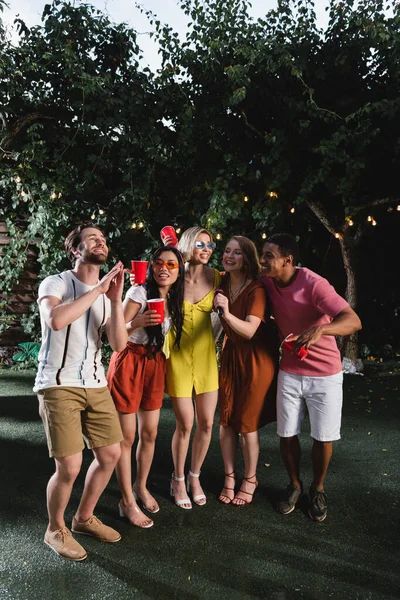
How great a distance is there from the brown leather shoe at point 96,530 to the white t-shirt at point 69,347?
31.6 inches

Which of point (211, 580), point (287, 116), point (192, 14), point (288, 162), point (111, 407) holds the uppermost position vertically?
point (192, 14)

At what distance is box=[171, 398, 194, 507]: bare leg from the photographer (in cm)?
284

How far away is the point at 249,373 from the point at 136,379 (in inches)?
27.4

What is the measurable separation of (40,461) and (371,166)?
229 inches

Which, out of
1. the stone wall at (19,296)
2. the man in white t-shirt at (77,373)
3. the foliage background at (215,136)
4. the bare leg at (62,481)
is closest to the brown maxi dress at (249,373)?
the man in white t-shirt at (77,373)

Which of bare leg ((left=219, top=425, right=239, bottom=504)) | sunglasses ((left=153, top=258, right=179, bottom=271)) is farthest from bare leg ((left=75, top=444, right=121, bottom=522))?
sunglasses ((left=153, top=258, right=179, bottom=271))

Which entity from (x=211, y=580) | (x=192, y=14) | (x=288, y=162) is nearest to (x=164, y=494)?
(x=211, y=580)

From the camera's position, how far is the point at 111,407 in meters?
2.45

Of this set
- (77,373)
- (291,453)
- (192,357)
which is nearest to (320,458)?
(291,453)

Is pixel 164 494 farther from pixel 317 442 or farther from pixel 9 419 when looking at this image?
pixel 9 419

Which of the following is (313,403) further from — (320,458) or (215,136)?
(215,136)

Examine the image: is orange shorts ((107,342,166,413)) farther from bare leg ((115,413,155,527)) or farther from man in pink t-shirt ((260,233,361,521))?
man in pink t-shirt ((260,233,361,521))

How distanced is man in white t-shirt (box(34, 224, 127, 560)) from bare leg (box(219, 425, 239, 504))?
846 millimetres

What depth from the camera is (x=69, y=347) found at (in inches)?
90.0
